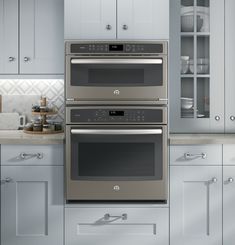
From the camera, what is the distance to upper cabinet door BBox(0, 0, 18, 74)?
147 inches

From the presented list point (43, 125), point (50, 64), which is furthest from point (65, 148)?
point (50, 64)

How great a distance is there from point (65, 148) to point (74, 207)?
405mm

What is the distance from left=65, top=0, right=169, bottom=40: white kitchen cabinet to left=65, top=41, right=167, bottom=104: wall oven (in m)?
0.08

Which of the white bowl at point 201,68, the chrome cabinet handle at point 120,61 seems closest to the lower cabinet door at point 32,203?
the chrome cabinet handle at point 120,61

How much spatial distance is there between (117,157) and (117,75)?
1.79ft

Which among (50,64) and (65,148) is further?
(50,64)

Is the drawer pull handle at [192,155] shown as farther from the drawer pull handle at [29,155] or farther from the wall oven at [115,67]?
the drawer pull handle at [29,155]

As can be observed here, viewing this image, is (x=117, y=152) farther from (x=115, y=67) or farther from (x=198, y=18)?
(x=198, y=18)

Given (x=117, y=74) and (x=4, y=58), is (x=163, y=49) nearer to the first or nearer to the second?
(x=117, y=74)

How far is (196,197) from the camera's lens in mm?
3338

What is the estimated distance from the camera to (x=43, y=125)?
3.64m

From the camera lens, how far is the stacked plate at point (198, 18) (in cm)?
368

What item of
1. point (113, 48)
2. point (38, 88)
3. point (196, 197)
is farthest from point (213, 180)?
point (38, 88)

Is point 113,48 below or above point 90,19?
below
